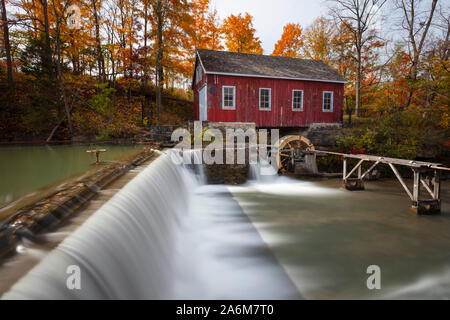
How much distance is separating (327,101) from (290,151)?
8488 millimetres

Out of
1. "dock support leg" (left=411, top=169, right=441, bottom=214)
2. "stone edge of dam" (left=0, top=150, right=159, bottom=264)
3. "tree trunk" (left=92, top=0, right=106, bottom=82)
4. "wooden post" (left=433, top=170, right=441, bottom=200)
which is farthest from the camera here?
"tree trunk" (left=92, top=0, right=106, bottom=82)

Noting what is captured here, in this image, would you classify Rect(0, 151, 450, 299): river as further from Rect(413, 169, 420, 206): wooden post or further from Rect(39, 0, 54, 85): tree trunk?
Rect(39, 0, 54, 85): tree trunk

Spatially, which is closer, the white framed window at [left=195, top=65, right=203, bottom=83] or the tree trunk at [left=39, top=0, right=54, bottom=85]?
the tree trunk at [left=39, top=0, right=54, bottom=85]

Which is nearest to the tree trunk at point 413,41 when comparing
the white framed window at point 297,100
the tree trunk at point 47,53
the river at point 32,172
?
the white framed window at point 297,100

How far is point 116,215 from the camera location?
2977mm

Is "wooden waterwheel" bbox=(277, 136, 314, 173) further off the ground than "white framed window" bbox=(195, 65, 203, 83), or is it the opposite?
"white framed window" bbox=(195, 65, 203, 83)

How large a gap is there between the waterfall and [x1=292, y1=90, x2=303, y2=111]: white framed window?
1309cm

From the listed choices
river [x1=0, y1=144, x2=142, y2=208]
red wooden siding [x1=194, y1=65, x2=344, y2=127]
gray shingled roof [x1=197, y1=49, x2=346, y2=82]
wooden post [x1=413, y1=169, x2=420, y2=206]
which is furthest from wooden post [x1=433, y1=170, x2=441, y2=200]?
gray shingled roof [x1=197, y1=49, x2=346, y2=82]

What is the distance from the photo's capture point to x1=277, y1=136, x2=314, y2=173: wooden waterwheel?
9961mm

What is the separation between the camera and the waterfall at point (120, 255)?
1.71m

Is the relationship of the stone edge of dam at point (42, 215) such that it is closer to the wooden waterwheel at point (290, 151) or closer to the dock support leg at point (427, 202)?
the dock support leg at point (427, 202)

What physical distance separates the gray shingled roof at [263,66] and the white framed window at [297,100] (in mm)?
912

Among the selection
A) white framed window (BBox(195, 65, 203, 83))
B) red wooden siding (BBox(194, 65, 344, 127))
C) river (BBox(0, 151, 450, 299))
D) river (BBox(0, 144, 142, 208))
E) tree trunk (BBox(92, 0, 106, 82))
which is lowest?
river (BBox(0, 151, 450, 299))

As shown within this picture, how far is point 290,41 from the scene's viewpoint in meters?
28.3
